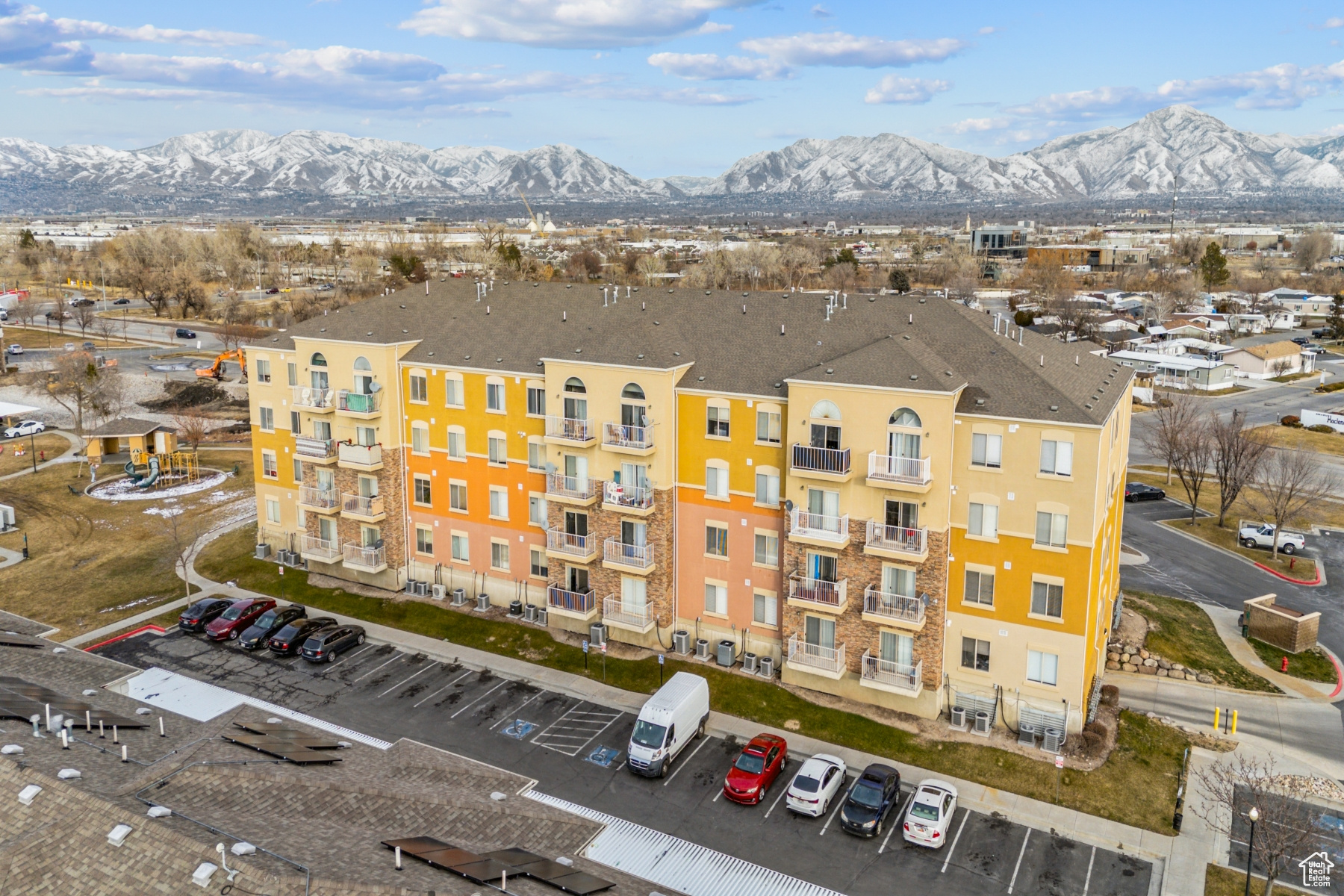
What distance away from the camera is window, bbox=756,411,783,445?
1469 inches

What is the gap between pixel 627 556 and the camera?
40.6m

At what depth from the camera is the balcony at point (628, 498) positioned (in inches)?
1565

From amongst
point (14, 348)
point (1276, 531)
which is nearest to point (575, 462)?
point (1276, 531)

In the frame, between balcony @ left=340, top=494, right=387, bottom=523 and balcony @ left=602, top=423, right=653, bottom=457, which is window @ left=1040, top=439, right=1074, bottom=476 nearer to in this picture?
balcony @ left=602, top=423, right=653, bottom=457

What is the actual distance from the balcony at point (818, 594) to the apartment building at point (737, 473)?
0.09m

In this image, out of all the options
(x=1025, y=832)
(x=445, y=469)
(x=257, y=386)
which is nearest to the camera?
(x=1025, y=832)

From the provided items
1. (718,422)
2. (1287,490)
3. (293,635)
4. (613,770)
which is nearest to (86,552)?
(293,635)

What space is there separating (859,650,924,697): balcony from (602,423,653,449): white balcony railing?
487 inches

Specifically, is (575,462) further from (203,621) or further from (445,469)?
(203,621)

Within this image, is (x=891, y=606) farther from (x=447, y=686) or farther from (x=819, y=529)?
(x=447, y=686)

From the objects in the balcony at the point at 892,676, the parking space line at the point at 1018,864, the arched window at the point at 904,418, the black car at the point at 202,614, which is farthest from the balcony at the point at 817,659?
the black car at the point at 202,614

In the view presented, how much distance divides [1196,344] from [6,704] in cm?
12534

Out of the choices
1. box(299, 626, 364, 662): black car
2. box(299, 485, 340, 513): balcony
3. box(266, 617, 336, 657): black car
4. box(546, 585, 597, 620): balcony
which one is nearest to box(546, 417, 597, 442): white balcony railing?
box(546, 585, 597, 620): balcony

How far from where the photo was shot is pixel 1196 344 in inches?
4569
